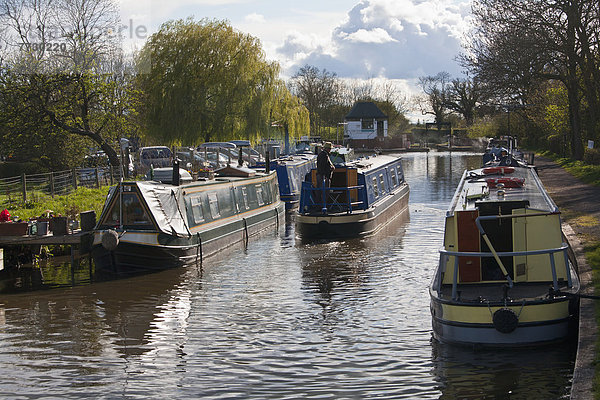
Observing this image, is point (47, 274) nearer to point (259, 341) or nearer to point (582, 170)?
point (259, 341)

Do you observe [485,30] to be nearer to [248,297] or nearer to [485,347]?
[248,297]

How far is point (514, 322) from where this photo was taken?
8.72 m

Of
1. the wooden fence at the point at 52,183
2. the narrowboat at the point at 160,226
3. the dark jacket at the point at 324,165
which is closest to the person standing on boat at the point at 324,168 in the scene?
the dark jacket at the point at 324,165

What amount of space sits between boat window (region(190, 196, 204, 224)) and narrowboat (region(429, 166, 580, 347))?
780 centimetres

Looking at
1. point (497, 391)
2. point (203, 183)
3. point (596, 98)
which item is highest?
point (596, 98)

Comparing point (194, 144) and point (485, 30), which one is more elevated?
point (485, 30)

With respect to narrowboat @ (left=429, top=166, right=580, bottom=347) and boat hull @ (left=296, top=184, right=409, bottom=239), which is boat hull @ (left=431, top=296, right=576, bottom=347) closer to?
narrowboat @ (left=429, top=166, right=580, bottom=347)

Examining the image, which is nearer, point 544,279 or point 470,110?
point 544,279

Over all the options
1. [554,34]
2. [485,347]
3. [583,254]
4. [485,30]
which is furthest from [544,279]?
[485,30]

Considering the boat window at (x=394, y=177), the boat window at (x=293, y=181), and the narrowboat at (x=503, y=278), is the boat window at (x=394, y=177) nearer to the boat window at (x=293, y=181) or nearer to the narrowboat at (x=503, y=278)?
the boat window at (x=293, y=181)

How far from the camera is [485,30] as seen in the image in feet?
107

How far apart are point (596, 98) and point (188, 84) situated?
19.6 meters

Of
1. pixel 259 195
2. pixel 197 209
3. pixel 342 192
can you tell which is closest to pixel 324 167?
pixel 342 192

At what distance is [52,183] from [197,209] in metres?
6.12
